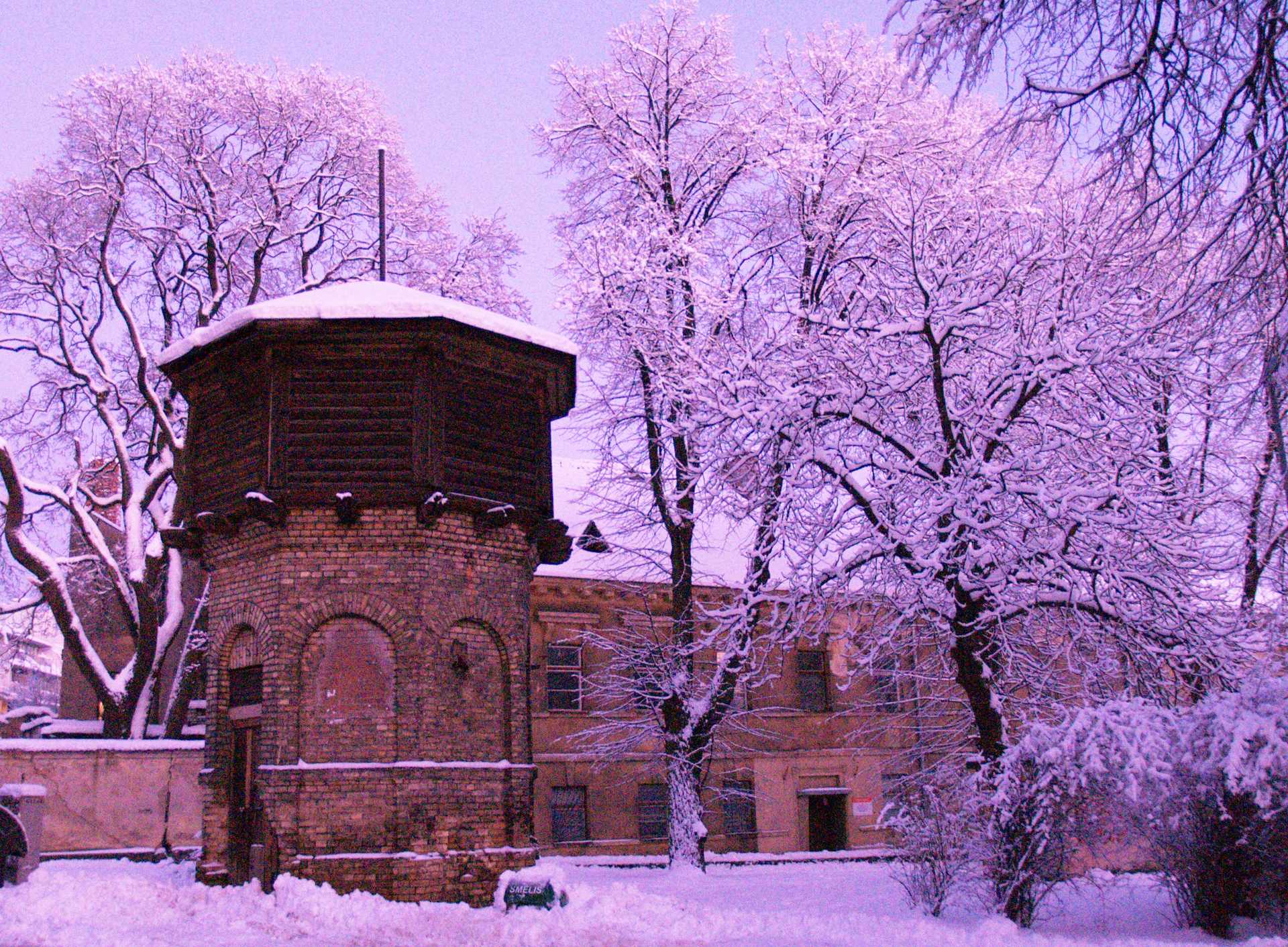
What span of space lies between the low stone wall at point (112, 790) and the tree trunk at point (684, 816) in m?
9.12

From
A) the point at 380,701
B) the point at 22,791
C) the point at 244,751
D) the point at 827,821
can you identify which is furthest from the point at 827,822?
the point at 22,791

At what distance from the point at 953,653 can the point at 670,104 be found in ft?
45.3

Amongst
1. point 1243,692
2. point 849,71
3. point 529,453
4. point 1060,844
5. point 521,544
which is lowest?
point 1060,844

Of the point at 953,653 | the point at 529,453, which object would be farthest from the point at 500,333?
the point at 953,653

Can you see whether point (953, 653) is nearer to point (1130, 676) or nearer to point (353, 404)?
point (1130, 676)

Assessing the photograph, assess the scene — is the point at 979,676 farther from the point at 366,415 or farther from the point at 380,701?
the point at 366,415

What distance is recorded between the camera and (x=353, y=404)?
16.2 meters

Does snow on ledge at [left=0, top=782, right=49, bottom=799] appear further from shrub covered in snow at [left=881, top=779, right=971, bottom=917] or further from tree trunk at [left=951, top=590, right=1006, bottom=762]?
tree trunk at [left=951, top=590, right=1006, bottom=762]

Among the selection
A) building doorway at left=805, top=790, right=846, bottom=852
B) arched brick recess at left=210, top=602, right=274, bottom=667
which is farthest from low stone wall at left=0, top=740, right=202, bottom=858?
building doorway at left=805, top=790, right=846, bottom=852

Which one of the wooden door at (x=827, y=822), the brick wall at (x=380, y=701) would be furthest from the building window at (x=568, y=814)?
the brick wall at (x=380, y=701)

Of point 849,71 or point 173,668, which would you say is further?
point 173,668

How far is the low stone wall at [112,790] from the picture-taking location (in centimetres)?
2155

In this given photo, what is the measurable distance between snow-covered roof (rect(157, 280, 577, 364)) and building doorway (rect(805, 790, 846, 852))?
17163mm

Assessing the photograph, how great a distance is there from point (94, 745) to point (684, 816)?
1115 cm
